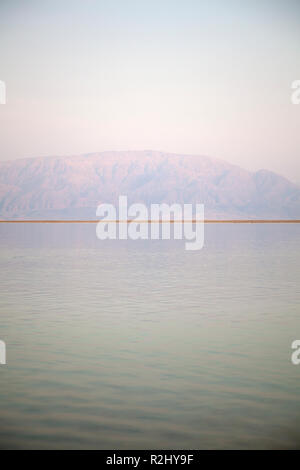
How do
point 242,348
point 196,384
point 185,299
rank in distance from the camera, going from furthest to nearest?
point 185,299 < point 242,348 < point 196,384

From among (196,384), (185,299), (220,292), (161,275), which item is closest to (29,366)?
(196,384)

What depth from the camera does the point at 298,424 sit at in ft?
31.4

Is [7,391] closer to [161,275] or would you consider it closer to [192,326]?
[192,326]

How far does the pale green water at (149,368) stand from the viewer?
362 inches

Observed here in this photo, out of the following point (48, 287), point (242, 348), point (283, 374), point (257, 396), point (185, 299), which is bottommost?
point (257, 396)

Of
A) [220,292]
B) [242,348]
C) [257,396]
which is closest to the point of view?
[257,396]

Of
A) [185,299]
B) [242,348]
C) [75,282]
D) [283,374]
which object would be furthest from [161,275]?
[283,374]

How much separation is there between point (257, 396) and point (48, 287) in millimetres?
18136

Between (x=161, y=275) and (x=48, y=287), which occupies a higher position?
(x=161, y=275)

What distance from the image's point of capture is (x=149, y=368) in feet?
42.7

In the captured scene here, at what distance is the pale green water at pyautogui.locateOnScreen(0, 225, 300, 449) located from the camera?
9.20 meters

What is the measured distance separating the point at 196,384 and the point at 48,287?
1705 cm

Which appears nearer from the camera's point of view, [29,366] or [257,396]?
[257,396]

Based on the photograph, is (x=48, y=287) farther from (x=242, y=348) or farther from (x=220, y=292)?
(x=242, y=348)
